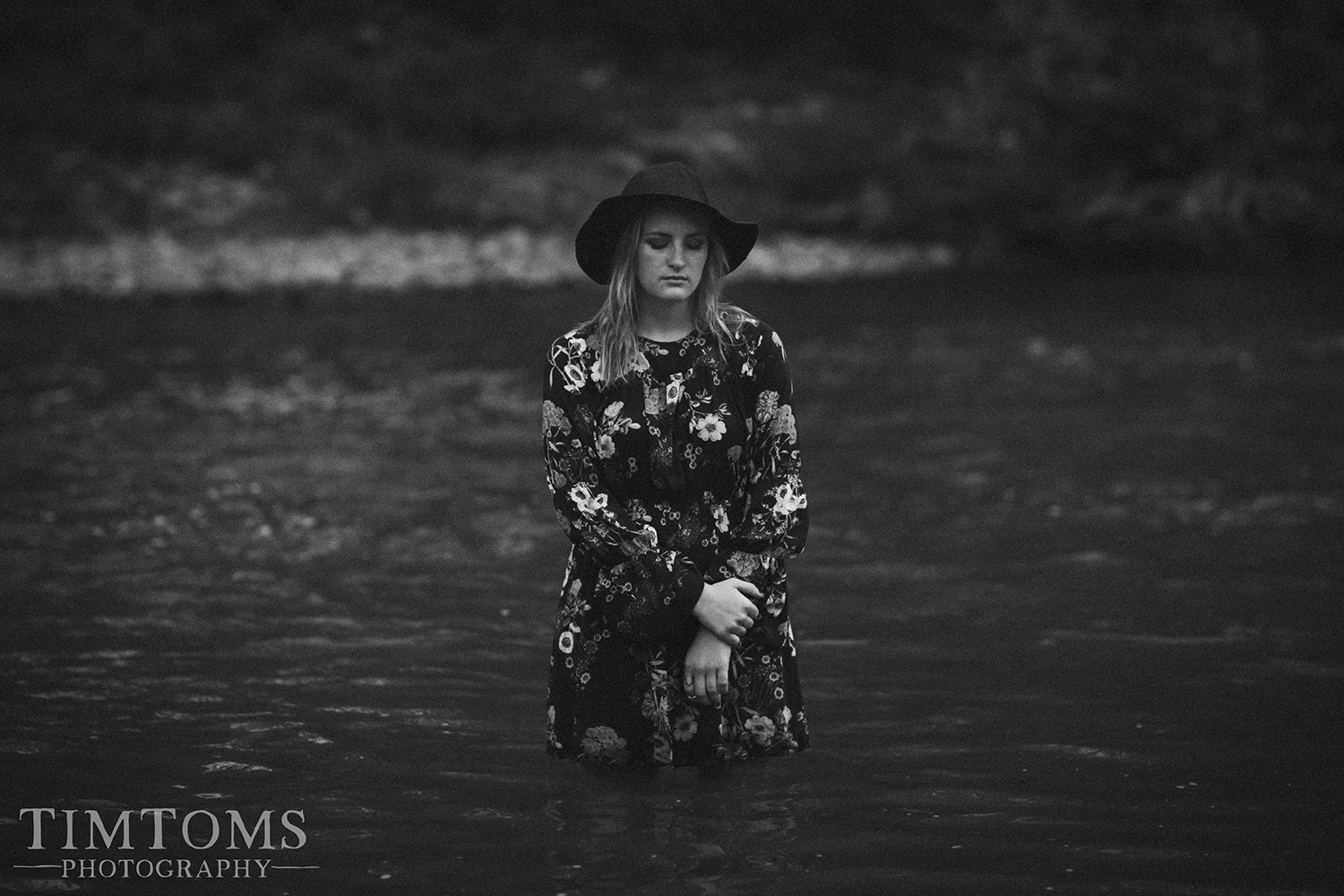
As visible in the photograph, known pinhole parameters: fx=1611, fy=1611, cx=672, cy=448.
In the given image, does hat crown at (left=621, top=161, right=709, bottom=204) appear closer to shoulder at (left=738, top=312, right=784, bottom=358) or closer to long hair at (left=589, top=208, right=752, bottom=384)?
long hair at (left=589, top=208, right=752, bottom=384)

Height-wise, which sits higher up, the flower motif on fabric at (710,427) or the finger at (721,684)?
the flower motif on fabric at (710,427)

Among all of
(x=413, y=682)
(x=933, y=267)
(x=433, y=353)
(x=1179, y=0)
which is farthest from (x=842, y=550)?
(x=1179, y=0)

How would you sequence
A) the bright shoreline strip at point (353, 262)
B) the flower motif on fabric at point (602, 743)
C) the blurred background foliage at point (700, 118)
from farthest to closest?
1. the blurred background foliage at point (700, 118)
2. the bright shoreline strip at point (353, 262)
3. the flower motif on fabric at point (602, 743)

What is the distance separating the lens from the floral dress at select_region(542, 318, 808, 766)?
377 cm

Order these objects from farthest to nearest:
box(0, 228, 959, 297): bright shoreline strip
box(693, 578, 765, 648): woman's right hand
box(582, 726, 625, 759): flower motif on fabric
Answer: box(0, 228, 959, 297): bright shoreline strip < box(582, 726, 625, 759): flower motif on fabric < box(693, 578, 765, 648): woman's right hand

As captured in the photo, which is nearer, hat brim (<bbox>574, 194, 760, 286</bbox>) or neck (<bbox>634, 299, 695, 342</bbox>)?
hat brim (<bbox>574, 194, 760, 286</bbox>)

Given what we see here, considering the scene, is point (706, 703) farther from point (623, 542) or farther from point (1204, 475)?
point (1204, 475)

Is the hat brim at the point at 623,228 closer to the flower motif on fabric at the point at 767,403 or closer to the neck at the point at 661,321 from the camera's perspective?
the neck at the point at 661,321

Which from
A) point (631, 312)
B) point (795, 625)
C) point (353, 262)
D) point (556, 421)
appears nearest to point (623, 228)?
point (631, 312)

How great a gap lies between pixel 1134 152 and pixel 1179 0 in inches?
74.1

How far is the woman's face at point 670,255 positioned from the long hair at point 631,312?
30mm

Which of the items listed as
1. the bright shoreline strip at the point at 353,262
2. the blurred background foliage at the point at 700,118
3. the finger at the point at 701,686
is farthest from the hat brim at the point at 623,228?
the blurred background foliage at the point at 700,118

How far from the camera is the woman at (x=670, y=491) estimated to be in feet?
12.3

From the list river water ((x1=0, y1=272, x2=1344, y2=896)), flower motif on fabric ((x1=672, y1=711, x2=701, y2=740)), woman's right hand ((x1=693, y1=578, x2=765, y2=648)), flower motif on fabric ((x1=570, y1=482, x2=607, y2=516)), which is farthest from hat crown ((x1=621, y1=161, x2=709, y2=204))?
river water ((x1=0, y1=272, x2=1344, y2=896))
